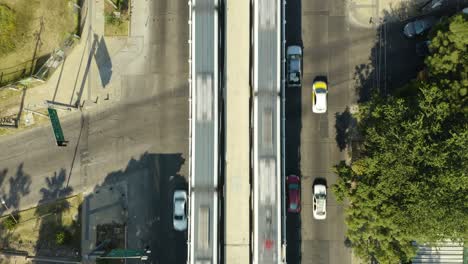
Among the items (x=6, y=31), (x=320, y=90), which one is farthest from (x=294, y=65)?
(x=6, y=31)

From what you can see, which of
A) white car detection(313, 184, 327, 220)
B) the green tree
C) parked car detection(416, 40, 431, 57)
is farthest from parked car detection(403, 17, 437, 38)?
white car detection(313, 184, 327, 220)

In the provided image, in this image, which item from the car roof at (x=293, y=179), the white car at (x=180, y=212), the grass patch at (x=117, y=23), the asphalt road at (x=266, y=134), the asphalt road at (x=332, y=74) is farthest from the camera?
the grass patch at (x=117, y=23)

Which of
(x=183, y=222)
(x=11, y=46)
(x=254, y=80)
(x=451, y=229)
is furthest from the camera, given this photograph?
(x=11, y=46)

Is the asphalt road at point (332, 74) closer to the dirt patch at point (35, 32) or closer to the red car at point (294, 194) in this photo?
the red car at point (294, 194)

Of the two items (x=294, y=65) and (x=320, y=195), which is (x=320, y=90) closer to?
(x=294, y=65)

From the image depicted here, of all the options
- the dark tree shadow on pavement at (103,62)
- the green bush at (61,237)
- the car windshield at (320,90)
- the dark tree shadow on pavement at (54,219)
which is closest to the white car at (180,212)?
the dark tree shadow on pavement at (54,219)

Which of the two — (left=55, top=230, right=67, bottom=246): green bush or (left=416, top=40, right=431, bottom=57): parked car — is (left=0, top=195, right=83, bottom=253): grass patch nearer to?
(left=55, top=230, right=67, bottom=246): green bush

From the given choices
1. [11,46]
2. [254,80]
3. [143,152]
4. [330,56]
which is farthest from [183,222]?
[11,46]

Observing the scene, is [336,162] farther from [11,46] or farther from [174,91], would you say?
[11,46]
